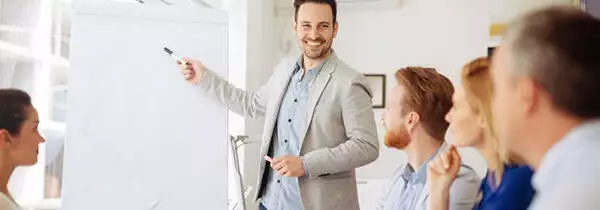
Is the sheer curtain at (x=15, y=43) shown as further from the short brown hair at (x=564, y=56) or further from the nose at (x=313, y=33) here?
the short brown hair at (x=564, y=56)

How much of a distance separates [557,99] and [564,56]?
49 millimetres

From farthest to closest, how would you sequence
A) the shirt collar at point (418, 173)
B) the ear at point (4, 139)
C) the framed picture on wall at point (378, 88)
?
the framed picture on wall at point (378, 88) < the shirt collar at point (418, 173) < the ear at point (4, 139)

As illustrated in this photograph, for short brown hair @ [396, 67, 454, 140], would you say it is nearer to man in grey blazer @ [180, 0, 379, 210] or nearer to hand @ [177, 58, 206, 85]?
man in grey blazer @ [180, 0, 379, 210]

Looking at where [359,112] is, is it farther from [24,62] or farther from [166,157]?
[24,62]

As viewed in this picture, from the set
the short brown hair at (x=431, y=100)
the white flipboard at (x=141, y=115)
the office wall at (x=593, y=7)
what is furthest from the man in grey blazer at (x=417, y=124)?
the office wall at (x=593, y=7)

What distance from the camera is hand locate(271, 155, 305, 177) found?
173 cm

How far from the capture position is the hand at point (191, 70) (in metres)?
1.78

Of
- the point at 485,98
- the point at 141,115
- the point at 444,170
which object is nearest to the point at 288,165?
the point at 141,115

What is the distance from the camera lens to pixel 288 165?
1.73 meters

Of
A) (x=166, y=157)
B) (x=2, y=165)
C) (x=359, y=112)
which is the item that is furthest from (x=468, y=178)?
(x=2, y=165)

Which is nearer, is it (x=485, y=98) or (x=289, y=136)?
(x=485, y=98)

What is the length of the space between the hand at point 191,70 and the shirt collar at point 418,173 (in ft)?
2.10

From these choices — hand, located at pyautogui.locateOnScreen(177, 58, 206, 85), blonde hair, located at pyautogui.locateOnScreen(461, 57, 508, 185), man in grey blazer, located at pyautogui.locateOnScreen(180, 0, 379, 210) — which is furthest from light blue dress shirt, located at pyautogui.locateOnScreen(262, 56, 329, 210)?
blonde hair, located at pyautogui.locateOnScreen(461, 57, 508, 185)

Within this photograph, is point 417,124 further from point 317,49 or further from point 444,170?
point 317,49
